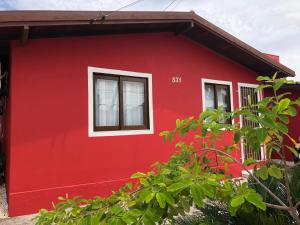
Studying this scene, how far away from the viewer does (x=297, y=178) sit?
246cm

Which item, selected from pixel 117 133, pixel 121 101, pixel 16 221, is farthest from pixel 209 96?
pixel 16 221

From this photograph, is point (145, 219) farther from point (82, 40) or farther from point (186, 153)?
point (82, 40)

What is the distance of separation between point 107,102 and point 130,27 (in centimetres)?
174

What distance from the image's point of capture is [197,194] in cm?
151

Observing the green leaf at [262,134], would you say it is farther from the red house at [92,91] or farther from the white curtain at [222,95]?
the white curtain at [222,95]

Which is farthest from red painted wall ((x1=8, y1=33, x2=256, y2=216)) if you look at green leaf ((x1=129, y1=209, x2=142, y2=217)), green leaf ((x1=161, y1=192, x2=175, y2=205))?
green leaf ((x1=161, y1=192, x2=175, y2=205))

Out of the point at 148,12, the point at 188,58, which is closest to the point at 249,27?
the point at 188,58

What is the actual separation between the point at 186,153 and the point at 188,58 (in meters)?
5.51

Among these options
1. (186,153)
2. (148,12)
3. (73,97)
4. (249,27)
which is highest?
(249,27)

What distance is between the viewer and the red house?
4.98 meters

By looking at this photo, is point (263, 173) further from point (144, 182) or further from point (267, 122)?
point (144, 182)

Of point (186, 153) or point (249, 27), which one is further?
point (249, 27)

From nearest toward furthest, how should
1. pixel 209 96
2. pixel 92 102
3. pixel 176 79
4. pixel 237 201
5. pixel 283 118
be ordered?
pixel 237 201, pixel 283 118, pixel 92 102, pixel 176 79, pixel 209 96

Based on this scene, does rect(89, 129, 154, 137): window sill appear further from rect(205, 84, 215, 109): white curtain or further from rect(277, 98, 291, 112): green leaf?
rect(277, 98, 291, 112): green leaf
